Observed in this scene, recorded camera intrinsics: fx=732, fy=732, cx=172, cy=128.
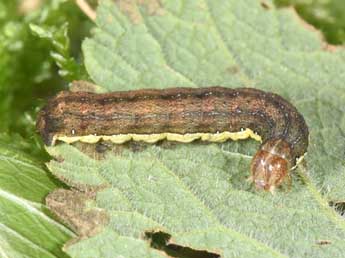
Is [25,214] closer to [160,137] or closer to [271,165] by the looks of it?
[160,137]

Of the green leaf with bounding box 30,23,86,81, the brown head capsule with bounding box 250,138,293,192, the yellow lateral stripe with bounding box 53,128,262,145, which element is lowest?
the brown head capsule with bounding box 250,138,293,192

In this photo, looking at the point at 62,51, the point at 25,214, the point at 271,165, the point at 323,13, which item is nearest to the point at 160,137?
the point at 271,165

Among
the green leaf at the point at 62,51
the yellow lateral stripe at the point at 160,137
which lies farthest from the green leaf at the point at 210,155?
the green leaf at the point at 62,51

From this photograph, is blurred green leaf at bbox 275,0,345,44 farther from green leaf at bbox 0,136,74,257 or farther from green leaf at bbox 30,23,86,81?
green leaf at bbox 0,136,74,257

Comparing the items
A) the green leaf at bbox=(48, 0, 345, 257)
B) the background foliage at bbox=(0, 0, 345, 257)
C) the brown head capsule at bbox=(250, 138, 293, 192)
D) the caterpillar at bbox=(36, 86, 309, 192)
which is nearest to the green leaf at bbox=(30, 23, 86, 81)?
the background foliage at bbox=(0, 0, 345, 257)

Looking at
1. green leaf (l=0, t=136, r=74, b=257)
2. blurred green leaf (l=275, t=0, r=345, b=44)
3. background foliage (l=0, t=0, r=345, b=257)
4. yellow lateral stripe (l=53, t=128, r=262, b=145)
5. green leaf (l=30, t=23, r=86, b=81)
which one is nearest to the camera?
green leaf (l=0, t=136, r=74, b=257)

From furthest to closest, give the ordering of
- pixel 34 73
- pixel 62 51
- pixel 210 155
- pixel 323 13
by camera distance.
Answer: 1. pixel 323 13
2. pixel 34 73
3. pixel 62 51
4. pixel 210 155

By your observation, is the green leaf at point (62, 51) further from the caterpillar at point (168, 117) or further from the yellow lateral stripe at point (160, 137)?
the yellow lateral stripe at point (160, 137)
